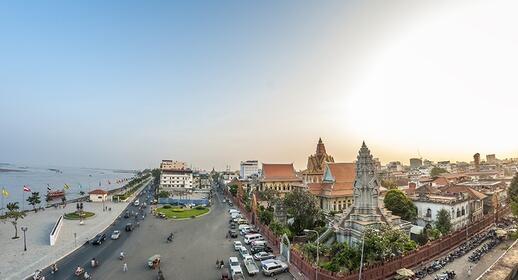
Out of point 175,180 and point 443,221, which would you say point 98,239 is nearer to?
point 443,221

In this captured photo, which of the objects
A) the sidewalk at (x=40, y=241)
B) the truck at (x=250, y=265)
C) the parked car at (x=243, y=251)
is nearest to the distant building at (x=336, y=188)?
the parked car at (x=243, y=251)

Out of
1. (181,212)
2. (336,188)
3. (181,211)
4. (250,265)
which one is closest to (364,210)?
(250,265)

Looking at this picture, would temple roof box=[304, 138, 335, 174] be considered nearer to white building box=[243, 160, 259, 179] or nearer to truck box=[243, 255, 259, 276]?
truck box=[243, 255, 259, 276]

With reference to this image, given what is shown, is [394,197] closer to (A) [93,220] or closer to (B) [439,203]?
(B) [439,203]

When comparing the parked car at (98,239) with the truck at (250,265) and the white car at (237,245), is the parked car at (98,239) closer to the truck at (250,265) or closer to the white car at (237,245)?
the white car at (237,245)

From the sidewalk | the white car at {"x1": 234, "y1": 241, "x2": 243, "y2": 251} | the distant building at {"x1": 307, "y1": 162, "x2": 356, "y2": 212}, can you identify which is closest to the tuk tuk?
the white car at {"x1": 234, "y1": 241, "x2": 243, "y2": 251}
